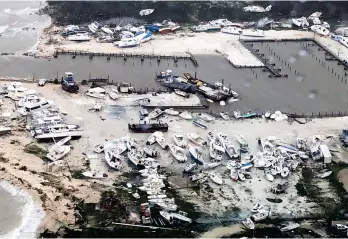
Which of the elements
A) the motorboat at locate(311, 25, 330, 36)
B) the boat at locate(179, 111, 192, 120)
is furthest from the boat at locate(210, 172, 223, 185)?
the motorboat at locate(311, 25, 330, 36)

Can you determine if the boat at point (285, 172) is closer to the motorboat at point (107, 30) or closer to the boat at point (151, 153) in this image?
the boat at point (151, 153)

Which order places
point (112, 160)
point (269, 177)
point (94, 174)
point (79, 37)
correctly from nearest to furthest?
point (94, 174) → point (269, 177) → point (112, 160) → point (79, 37)

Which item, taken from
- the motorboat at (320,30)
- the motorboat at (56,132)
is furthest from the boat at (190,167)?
the motorboat at (320,30)

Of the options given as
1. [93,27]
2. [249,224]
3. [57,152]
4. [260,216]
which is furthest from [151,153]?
[93,27]

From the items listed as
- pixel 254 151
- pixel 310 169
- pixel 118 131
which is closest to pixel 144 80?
pixel 118 131

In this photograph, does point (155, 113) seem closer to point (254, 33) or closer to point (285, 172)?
point (285, 172)

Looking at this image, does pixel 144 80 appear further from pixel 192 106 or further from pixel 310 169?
pixel 310 169
